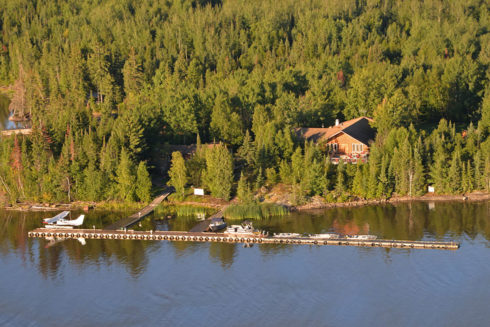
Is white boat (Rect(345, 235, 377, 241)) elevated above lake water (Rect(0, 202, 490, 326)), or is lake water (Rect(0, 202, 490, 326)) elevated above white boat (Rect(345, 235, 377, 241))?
white boat (Rect(345, 235, 377, 241))

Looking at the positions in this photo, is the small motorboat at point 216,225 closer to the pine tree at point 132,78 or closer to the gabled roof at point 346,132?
the gabled roof at point 346,132

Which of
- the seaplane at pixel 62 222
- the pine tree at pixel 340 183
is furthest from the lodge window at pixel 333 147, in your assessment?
the seaplane at pixel 62 222

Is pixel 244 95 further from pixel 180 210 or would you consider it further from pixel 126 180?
pixel 180 210

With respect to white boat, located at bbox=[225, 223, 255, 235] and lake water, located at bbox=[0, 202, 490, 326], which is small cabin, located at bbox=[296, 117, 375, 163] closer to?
lake water, located at bbox=[0, 202, 490, 326]

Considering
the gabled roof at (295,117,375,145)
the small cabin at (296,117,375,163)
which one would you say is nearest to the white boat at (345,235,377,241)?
the small cabin at (296,117,375,163)

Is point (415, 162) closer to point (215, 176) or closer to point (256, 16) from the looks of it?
point (215, 176)

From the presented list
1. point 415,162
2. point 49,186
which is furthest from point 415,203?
point 49,186
